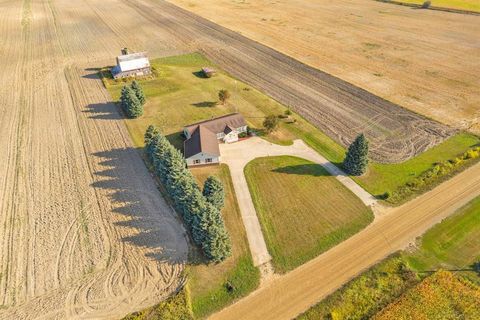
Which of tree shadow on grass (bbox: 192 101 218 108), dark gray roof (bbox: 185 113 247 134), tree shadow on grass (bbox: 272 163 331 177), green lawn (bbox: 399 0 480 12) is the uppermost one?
green lawn (bbox: 399 0 480 12)

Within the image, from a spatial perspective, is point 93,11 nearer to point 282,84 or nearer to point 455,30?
point 282,84

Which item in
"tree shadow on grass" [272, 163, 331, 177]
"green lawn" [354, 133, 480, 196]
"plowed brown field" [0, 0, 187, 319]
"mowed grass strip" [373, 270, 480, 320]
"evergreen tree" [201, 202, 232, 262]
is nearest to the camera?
"mowed grass strip" [373, 270, 480, 320]

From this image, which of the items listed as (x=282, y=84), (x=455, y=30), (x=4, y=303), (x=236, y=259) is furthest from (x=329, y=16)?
(x=4, y=303)

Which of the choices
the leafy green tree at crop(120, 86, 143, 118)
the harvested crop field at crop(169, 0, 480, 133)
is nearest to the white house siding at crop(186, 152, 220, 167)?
the leafy green tree at crop(120, 86, 143, 118)

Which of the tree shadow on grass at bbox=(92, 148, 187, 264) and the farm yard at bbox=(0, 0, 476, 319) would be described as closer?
the farm yard at bbox=(0, 0, 476, 319)

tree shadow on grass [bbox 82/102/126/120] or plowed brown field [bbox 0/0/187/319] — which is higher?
tree shadow on grass [bbox 82/102/126/120]

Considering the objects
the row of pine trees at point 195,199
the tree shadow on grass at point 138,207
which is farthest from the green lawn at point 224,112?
the row of pine trees at point 195,199

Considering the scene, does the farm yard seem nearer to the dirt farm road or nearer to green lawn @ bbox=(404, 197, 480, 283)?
the dirt farm road

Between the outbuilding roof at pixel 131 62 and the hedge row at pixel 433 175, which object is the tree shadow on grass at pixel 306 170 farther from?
the outbuilding roof at pixel 131 62
